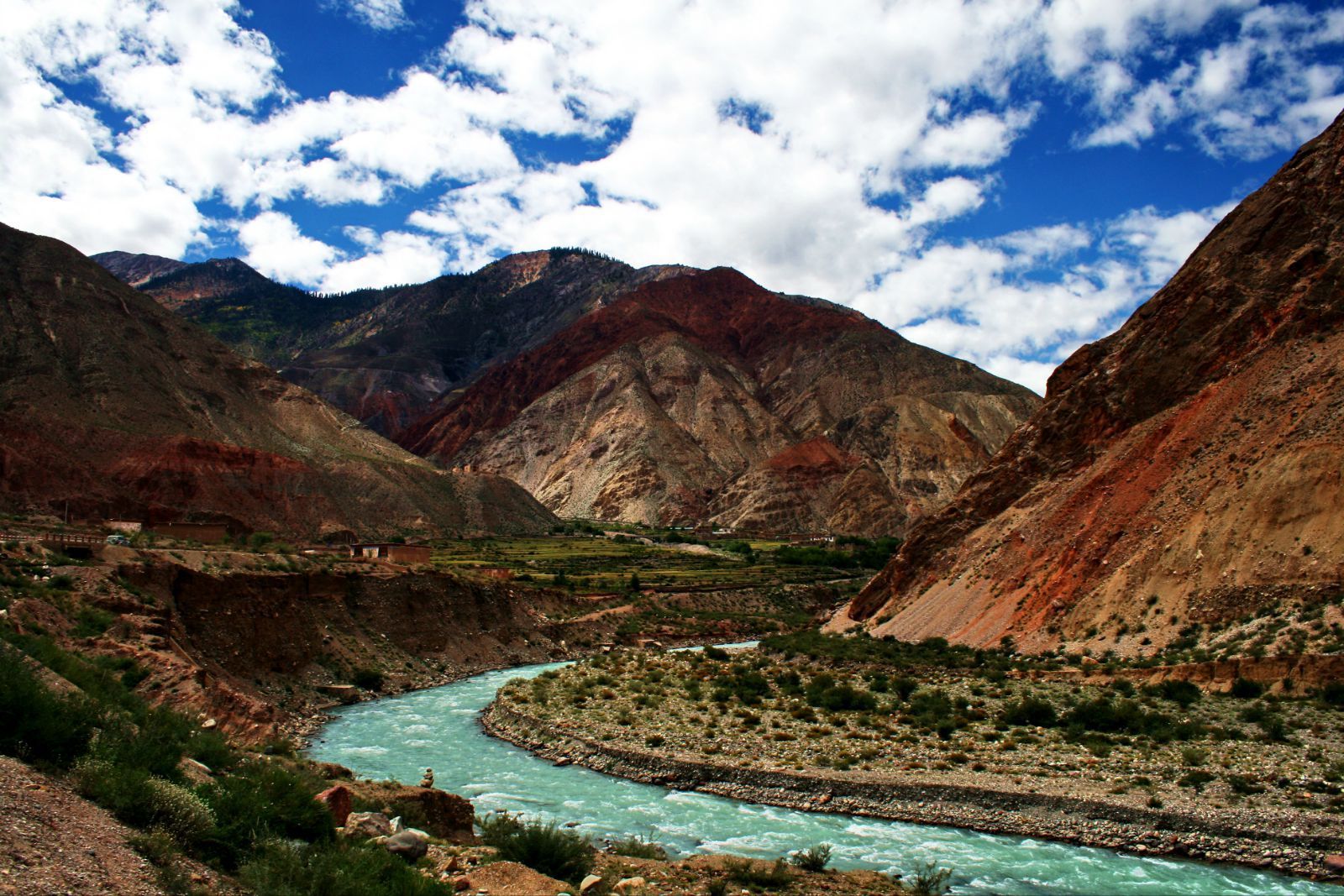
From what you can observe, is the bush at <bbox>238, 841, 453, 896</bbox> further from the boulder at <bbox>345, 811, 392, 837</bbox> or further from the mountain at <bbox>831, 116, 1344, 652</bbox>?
the mountain at <bbox>831, 116, 1344, 652</bbox>

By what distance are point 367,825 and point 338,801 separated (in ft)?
2.12

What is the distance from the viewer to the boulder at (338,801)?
13.2 metres

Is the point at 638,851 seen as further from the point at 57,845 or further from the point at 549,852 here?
the point at 57,845

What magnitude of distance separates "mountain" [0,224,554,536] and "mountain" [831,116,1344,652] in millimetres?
52944

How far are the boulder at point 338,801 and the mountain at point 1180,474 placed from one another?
26543 millimetres

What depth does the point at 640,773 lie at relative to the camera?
24.3 m

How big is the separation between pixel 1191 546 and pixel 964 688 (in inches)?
402

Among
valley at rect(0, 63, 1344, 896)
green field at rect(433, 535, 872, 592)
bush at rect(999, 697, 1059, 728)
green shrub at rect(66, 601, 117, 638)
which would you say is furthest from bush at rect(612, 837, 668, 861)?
green field at rect(433, 535, 872, 592)

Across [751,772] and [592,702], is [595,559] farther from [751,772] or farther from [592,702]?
[751,772]

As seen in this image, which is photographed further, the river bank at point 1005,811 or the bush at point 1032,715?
the bush at point 1032,715

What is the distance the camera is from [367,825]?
1339 centimetres

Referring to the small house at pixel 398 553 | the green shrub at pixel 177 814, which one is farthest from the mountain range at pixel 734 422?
the green shrub at pixel 177 814

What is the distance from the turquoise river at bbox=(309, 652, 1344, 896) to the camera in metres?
16.2

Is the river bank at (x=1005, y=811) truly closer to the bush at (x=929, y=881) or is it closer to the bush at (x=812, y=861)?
the bush at (x=929, y=881)
